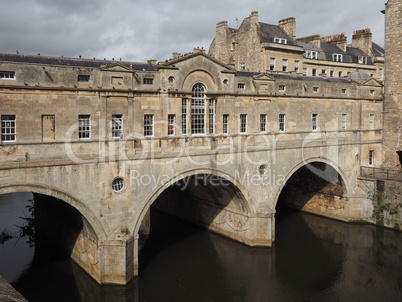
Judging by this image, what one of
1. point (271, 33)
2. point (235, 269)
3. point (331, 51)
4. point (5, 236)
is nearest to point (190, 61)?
point (235, 269)

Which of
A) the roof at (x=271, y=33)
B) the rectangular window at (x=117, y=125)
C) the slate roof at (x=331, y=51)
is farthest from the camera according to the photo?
the slate roof at (x=331, y=51)

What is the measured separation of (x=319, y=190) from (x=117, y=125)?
19.8 m

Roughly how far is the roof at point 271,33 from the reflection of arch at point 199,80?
53.3 ft

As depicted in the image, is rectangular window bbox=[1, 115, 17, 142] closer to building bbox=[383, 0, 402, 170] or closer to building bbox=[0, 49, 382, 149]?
building bbox=[0, 49, 382, 149]

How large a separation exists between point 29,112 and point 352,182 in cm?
2434

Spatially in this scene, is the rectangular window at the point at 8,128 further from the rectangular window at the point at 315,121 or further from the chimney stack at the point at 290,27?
the chimney stack at the point at 290,27

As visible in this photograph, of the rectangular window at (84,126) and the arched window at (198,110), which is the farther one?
the arched window at (198,110)

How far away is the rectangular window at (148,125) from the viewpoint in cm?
2036

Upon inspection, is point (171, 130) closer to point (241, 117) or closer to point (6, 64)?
point (241, 117)

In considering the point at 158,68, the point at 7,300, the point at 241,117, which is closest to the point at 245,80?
the point at 241,117

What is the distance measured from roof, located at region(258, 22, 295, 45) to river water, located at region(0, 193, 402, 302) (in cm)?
1865

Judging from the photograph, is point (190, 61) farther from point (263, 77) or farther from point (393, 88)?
point (393, 88)

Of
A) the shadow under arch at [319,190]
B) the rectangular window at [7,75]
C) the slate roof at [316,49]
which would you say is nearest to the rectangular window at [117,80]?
the rectangular window at [7,75]

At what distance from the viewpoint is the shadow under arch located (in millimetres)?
30531
